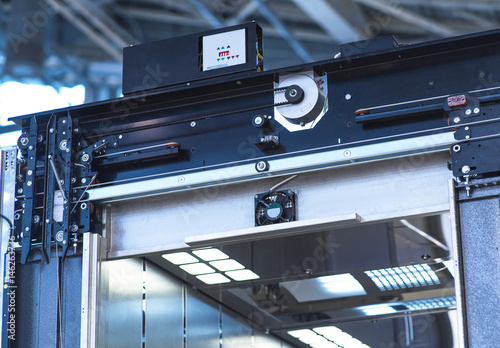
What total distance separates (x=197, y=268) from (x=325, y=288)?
1266 mm

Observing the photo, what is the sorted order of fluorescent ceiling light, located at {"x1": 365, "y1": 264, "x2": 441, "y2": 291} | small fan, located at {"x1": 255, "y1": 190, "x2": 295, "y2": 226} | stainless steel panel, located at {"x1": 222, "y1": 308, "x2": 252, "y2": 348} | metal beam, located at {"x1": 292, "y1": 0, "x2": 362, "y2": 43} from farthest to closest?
metal beam, located at {"x1": 292, "y1": 0, "x2": 362, "y2": 43}, stainless steel panel, located at {"x1": 222, "y1": 308, "x2": 252, "y2": 348}, fluorescent ceiling light, located at {"x1": 365, "y1": 264, "x2": 441, "y2": 291}, small fan, located at {"x1": 255, "y1": 190, "x2": 295, "y2": 226}

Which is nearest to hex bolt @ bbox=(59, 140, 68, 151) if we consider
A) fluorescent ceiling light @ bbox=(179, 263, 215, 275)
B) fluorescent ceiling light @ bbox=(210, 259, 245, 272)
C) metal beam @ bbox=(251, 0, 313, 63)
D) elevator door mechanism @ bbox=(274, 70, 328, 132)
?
fluorescent ceiling light @ bbox=(179, 263, 215, 275)

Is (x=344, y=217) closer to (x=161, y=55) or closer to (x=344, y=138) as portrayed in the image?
(x=344, y=138)

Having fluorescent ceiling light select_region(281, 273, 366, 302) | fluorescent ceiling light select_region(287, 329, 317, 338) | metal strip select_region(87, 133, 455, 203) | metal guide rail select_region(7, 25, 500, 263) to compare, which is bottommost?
fluorescent ceiling light select_region(287, 329, 317, 338)

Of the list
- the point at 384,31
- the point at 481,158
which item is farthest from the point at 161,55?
the point at 384,31

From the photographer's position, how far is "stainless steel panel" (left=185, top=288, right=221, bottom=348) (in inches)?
263

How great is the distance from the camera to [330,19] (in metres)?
12.8

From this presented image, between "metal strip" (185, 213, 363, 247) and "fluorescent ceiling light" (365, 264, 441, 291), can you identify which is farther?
"fluorescent ceiling light" (365, 264, 441, 291)

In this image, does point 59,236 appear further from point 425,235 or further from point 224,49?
point 425,235

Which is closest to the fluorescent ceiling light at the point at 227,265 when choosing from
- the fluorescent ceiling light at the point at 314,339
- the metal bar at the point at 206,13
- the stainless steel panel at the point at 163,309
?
the stainless steel panel at the point at 163,309

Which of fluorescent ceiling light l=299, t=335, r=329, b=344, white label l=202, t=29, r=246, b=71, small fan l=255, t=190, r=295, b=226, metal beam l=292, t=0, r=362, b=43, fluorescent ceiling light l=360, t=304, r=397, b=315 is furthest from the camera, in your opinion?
metal beam l=292, t=0, r=362, b=43

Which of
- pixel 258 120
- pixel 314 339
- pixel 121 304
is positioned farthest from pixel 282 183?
pixel 314 339

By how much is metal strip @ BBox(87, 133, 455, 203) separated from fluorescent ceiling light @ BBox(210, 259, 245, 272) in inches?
40.9

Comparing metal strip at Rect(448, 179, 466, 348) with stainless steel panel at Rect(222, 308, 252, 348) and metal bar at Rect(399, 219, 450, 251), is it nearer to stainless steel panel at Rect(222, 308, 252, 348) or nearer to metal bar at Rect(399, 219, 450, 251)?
metal bar at Rect(399, 219, 450, 251)
